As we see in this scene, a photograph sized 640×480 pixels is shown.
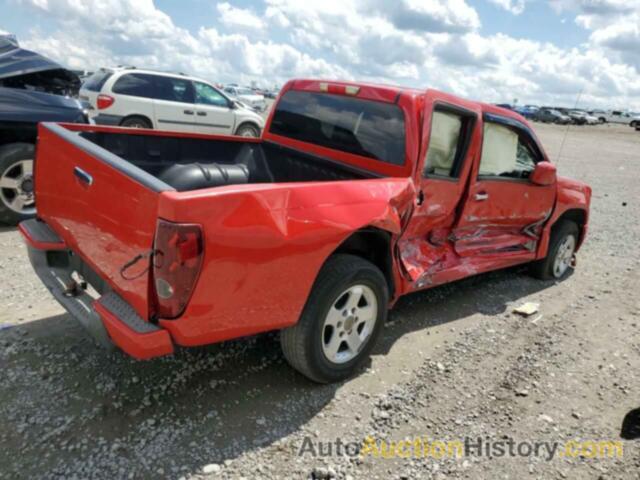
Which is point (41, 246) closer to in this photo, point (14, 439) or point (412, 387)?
point (14, 439)

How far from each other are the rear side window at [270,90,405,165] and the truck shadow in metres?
1.52

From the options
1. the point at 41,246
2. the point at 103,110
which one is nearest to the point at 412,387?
the point at 41,246

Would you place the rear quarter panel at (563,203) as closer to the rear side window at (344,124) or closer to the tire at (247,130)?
the rear side window at (344,124)

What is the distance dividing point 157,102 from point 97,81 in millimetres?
1236

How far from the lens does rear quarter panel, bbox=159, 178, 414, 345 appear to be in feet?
7.14

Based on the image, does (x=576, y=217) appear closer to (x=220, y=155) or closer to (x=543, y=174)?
(x=543, y=174)

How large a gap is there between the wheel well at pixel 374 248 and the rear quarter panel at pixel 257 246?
31 centimetres

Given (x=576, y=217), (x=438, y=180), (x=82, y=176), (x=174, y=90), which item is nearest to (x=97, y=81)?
(x=174, y=90)

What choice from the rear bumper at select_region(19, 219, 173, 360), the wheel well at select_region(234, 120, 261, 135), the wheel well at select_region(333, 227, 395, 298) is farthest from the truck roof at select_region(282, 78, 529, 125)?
the wheel well at select_region(234, 120, 261, 135)

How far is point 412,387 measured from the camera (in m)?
3.28

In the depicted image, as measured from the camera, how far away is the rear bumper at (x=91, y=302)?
7.34ft

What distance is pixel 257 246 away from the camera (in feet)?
7.63

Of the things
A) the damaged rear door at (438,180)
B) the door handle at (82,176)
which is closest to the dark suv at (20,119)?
the door handle at (82,176)

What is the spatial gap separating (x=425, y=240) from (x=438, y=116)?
959mm
